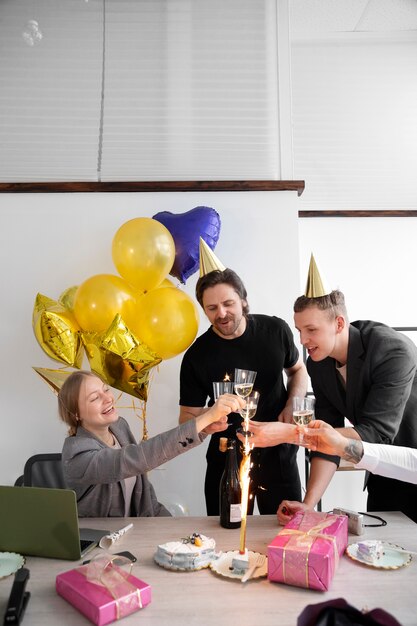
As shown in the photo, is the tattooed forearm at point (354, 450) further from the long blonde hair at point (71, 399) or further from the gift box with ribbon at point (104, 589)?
the long blonde hair at point (71, 399)

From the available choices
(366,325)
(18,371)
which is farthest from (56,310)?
(366,325)

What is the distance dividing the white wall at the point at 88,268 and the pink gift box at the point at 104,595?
184 centimetres

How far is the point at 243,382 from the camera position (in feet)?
6.15

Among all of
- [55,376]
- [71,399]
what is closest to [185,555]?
[71,399]

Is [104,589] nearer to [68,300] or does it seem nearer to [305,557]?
[305,557]

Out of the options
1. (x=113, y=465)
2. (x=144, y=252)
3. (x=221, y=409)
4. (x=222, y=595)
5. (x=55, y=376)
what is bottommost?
(x=222, y=595)

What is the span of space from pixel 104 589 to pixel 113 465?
25.6 inches

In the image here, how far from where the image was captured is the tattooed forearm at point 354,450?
170 centimetres

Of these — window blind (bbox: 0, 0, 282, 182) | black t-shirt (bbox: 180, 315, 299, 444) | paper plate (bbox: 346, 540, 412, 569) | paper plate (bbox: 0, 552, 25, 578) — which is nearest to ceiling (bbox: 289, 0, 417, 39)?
window blind (bbox: 0, 0, 282, 182)

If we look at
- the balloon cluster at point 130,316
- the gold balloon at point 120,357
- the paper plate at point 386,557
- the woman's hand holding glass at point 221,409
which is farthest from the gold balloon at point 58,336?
the paper plate at point 386,557

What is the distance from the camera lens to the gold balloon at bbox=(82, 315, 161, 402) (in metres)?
2.41

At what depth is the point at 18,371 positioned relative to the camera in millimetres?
3195

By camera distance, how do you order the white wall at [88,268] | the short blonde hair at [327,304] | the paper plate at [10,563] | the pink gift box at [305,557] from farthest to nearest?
the white wall at [88,268] → the short blonde hair at [327,304] → the paper plate at [10,563] → the pink gift box at [305,557]

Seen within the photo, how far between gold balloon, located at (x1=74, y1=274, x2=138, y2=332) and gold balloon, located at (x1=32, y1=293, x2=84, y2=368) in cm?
7
